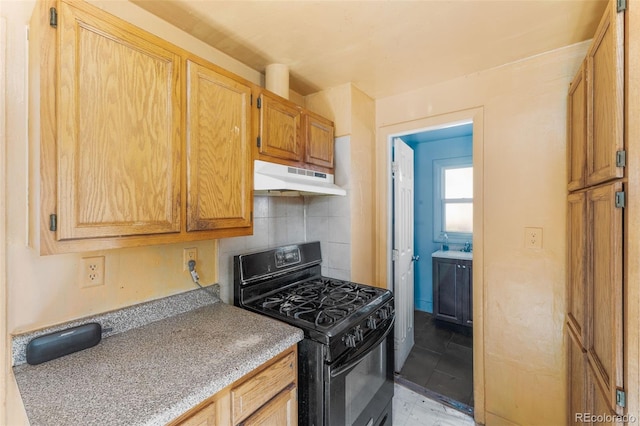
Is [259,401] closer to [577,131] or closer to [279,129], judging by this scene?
[279,129]

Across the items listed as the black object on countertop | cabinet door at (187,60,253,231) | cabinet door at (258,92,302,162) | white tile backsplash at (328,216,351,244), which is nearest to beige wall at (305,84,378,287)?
white tile backsplash at (328,216,351,244)

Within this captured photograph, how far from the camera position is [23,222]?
997 mm

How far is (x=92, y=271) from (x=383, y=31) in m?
1.77

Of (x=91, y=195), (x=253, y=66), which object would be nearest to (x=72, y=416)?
(x=91, y=195)

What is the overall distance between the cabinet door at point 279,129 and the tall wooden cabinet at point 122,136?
17 centimetres

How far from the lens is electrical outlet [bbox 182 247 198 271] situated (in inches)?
56.7

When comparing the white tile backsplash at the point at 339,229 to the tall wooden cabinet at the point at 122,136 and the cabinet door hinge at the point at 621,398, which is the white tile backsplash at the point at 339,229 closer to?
the tall wooden cabinet at the point at 122,136

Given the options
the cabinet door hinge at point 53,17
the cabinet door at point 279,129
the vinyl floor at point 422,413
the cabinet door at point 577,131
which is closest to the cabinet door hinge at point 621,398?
the cabinet door at point 577,131

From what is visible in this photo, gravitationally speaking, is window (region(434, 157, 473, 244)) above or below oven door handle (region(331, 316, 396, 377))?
above

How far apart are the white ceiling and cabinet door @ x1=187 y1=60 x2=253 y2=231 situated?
35 cm

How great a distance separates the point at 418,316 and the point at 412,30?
3.28 meters

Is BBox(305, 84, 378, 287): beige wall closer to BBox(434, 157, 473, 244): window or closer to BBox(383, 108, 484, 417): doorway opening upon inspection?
BBox(383, 108, 484, 417): doorway opening

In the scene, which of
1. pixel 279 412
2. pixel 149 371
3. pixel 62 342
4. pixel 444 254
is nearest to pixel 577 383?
pixel 279 412

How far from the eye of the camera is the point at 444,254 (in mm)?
3367
